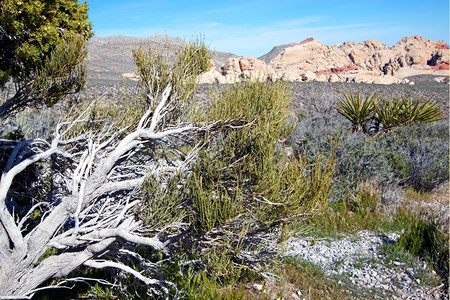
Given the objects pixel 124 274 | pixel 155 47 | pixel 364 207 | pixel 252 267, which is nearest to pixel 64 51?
pixel 155 47

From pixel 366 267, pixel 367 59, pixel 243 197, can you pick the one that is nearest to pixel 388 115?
pixel 366 267

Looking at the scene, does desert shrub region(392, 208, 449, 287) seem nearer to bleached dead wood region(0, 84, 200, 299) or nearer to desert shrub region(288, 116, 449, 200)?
desert shrub region(288, 116, 449, 200)

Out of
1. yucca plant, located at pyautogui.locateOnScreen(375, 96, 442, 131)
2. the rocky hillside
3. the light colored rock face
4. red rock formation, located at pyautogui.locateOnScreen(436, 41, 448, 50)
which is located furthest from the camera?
red rock formation, located at pyautogui.locateOnScreen(436, 41, 448, 50)

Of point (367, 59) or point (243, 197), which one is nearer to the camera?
point (243, 197)

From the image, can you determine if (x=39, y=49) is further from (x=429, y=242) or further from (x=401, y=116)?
(x=401, y=116)

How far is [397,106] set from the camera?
11422 mm

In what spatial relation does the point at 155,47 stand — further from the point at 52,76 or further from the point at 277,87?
the point at 277,87

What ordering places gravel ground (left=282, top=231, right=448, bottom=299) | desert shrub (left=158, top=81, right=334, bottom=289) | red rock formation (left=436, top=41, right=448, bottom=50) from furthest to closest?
red rock formation (left=436, top=41, right=448, bottom=50) < gravel ground (left=282, top=231, right=448, bottom=299) < desert shrub (left=158, top=81, right=334, bottom=289)

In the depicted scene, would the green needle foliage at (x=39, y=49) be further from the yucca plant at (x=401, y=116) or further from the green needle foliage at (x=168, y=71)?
the yucca plant at (x=401, y=116)

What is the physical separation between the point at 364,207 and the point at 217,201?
→ 4.27 metres

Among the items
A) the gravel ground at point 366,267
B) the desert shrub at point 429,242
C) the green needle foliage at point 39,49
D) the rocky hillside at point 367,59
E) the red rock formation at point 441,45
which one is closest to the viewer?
the gravel ground at point 366,267

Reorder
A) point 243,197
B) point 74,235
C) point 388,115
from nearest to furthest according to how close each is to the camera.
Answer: point 74,235 < point 243,197 < point 388,115

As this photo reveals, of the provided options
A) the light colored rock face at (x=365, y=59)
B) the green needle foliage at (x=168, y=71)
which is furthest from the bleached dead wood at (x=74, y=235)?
the light colored rock face at (x=365, y=59)

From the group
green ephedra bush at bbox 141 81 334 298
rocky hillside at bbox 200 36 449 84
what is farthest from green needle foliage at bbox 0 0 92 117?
rocky hillside at bbox 200 36 449 84
